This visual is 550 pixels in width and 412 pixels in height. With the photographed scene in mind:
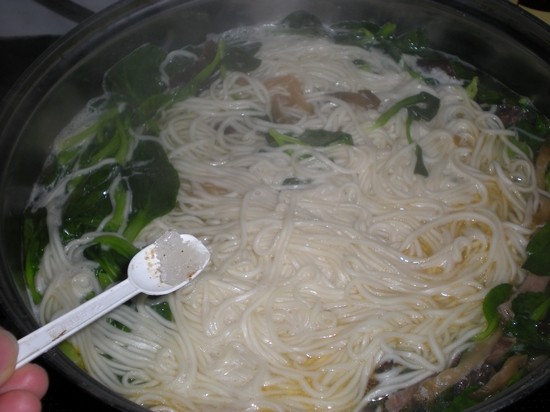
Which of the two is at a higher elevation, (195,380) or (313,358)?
(313,358)

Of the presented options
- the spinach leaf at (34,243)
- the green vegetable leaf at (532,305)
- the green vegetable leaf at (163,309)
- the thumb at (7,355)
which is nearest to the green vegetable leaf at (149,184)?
the green vegetable leaf at (163,309)

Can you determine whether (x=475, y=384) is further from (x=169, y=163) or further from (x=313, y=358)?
(x=169, y=163)

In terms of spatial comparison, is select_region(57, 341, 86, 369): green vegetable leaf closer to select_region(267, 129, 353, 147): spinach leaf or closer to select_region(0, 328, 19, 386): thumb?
select_region(0, 328, 19, 386): thumb

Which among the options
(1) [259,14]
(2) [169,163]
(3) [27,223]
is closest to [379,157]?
(2) [169,163]

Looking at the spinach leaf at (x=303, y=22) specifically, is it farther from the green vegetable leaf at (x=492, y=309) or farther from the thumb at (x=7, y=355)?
the thumb at (x=7, y=355)

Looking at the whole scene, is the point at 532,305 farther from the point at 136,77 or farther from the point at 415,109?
the point at 136,77

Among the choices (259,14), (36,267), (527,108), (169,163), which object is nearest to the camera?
(36,267)

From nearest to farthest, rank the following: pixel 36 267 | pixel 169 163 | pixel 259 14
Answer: pixel 36 267, pixel 169 163, pixel 259 14
